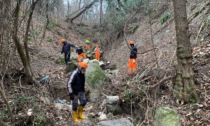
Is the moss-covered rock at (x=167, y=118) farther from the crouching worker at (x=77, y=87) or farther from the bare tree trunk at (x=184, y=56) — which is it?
the crouching worker at (x=77, y=87)

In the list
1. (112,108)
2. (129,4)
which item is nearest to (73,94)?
(112,108)

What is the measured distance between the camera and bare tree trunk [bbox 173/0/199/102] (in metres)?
6.08

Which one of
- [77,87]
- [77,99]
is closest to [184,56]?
[77,87]

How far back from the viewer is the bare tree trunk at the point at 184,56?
239 inches

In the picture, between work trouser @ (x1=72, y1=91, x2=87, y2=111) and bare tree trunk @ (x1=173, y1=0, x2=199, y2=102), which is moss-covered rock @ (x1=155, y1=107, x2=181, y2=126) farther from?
work trouser @ (x1=72, y1=91, x2=87, y2=111)

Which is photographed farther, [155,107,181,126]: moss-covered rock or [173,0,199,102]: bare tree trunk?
[173,0,199,102]: bare tree trunk

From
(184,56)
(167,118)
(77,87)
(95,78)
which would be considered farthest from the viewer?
(95,78)

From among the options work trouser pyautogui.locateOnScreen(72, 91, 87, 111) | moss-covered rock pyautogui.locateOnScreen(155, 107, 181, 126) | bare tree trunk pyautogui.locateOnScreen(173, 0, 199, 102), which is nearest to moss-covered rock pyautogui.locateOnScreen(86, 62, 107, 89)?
work trouser pyautogui.locateOnScreen(72, 91, 87, 111)

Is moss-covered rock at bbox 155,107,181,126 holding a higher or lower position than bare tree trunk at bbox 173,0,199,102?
lower

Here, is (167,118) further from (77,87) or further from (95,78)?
(95,78)

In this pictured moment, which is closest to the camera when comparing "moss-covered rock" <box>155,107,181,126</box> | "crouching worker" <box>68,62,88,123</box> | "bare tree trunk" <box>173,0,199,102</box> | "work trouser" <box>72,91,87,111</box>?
"moss-covered rock" <box>155,107,181,126</box>

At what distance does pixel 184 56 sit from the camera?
20.0 ft

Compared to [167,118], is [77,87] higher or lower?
higher

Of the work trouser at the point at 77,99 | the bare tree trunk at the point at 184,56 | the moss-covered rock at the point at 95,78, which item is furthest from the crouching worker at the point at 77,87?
the bare tree trunk at the point at 184,56
